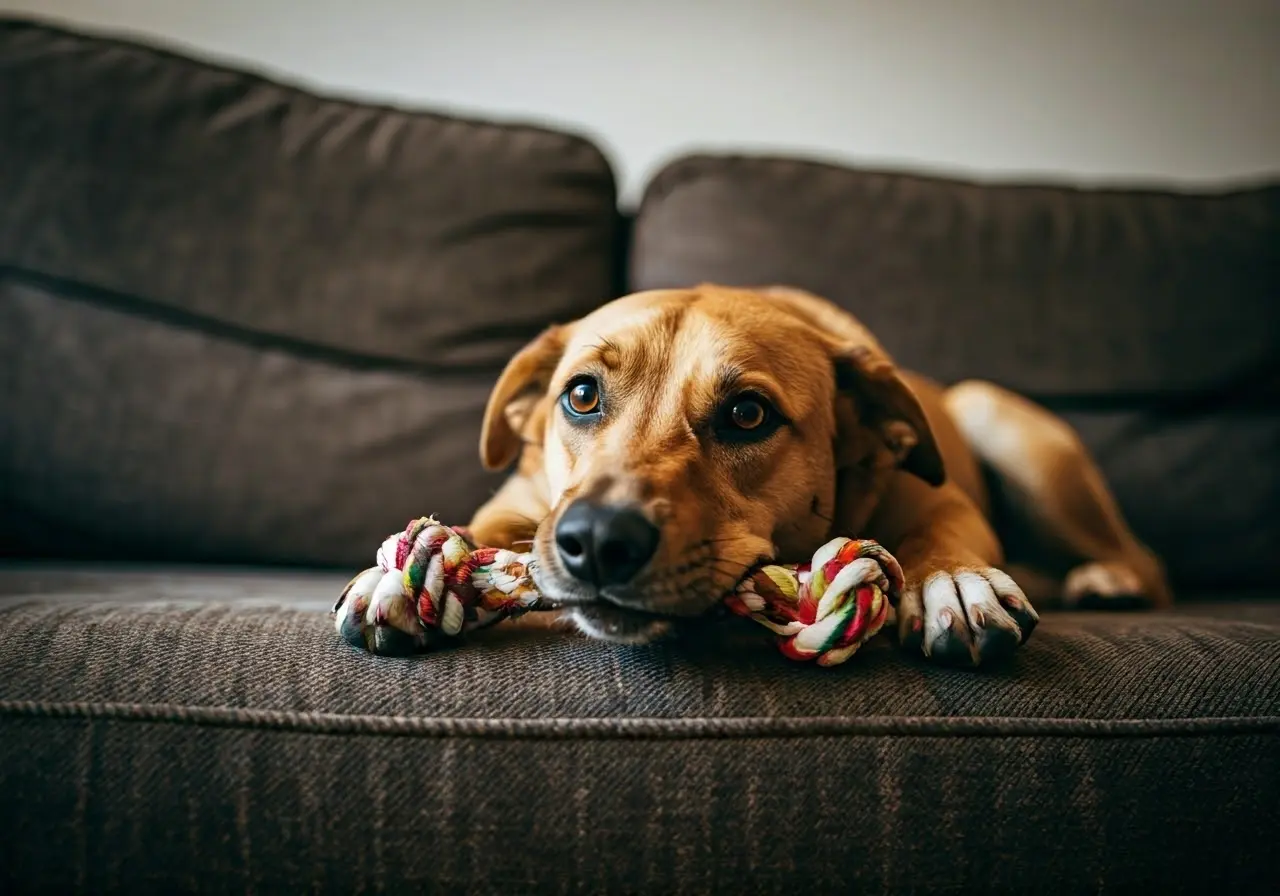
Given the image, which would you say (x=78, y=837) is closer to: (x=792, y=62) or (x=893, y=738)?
(x=893, y=738)

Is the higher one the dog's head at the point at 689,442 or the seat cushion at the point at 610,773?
the dog's head at the point at 689,442

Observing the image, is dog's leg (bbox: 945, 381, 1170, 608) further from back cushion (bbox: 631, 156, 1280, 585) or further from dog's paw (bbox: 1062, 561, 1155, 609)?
back cushion (bbox: 631, 156, 1280, 585)

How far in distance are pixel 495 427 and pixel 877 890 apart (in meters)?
0.97

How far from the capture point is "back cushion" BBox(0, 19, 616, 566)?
6.23 ft

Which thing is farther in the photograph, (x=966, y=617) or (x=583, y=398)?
(x=583, y=398)

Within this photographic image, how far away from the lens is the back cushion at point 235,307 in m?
1.90

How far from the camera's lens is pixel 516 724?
2.91 feet

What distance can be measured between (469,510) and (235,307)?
716mm

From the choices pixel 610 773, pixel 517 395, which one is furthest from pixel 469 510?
pixel 610 773

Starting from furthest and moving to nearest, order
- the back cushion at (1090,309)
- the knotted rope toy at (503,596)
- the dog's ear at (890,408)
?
the back cushion at (1090,309)
the dog's ear at (890,408)
the knotted rope toy at (503,596)

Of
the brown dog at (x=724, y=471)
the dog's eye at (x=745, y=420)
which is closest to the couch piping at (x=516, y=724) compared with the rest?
the brown dog at (x=724, y=471)

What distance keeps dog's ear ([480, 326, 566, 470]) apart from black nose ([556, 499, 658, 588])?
52cm

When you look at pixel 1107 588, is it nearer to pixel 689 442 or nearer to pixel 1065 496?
pixel 1065 496

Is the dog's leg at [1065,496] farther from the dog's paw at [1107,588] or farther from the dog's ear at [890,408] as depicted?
the dog's ear at [890,408]
